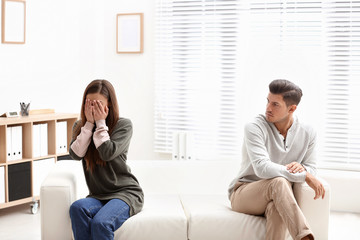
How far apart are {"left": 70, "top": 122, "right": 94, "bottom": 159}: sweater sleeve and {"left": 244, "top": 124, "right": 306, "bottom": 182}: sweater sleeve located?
38.5 inches

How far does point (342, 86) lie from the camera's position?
182 inches

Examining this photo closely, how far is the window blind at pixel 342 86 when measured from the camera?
15.0 ft

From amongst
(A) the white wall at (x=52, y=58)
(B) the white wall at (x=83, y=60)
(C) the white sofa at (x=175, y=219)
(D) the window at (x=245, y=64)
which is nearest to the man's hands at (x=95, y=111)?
(C) the white sofa at (x=175, y=219)

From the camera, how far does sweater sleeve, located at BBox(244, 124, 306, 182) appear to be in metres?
3.00

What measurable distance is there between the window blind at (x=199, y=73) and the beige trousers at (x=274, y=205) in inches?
70.9

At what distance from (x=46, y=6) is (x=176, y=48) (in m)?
1.31

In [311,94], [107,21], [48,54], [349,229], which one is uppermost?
[107,21]

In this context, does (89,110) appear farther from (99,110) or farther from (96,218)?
(96,218)

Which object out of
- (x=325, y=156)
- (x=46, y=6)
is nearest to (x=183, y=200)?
(x=325, y=156)

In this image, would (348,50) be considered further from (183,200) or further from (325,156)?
(183,200)

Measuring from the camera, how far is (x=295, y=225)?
2.73 meters

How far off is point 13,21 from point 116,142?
2.13 m

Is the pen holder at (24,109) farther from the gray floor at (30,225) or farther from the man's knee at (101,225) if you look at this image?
the man's knee at (101,225)

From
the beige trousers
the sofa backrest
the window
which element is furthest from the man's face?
the window
